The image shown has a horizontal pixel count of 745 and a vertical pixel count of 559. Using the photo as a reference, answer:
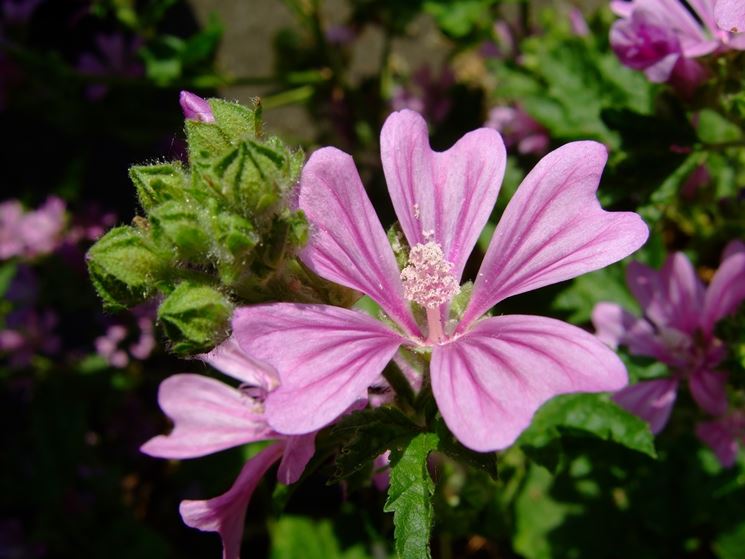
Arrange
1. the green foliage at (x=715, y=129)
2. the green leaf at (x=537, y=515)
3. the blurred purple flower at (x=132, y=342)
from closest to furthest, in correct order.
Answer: the green foliage at (x=715, y=129), the green leaf at (x=537, y=515), the blurred purple flower at (x=132, y=342)

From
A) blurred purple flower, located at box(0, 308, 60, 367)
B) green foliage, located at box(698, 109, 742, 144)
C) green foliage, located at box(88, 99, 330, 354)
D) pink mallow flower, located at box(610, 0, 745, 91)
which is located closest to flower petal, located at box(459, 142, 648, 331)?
green foliage, located at box(88, 99, 330, 354)

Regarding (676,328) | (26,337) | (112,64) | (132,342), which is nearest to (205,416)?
(676,328)

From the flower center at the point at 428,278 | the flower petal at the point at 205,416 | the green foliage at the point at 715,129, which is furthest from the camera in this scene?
the green foliage at the point at 715,129

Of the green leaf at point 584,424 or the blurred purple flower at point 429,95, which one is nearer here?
the green leaf at point 584,424

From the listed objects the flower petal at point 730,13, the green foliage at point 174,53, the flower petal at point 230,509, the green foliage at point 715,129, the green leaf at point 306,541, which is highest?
the flower petal at point 730,13

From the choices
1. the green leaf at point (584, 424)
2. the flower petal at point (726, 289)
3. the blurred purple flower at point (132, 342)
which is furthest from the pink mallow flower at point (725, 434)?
the blurred purple flower at point (132, 342)

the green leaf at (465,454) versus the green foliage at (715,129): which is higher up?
the green leaf at (465,454)

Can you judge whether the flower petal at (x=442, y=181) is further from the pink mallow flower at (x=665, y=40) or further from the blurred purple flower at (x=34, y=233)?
the blurred purple flower at (x=34, y=233)
